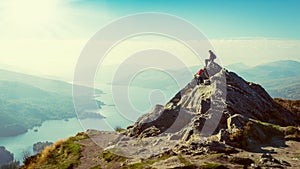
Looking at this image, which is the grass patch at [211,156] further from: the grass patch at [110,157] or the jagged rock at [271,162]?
the grass patch at [110,157]

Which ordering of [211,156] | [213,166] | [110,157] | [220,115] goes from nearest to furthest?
[213,166] → [211,156] → [110,157] → [220,115]

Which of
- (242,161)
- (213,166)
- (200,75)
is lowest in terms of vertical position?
(213,166)

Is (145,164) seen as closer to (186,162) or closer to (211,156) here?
(186,162)

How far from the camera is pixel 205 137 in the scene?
31.7 meters

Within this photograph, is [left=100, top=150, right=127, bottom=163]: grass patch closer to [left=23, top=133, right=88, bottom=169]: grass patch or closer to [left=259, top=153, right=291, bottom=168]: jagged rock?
[left=23, top=133, right=88, bottom=169]: grass patch

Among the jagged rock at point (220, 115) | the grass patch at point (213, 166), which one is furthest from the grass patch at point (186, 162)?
the jagged rock at point (220, 115)

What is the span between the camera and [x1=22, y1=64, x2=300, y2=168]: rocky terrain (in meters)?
26.1

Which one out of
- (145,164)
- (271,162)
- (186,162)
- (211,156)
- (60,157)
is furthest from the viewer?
(60,157)

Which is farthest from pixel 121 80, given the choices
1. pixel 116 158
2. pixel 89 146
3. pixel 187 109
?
pixel 89 146

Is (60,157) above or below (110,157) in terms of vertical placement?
above

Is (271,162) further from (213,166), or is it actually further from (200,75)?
(200,75)

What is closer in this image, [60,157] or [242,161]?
[242,161]

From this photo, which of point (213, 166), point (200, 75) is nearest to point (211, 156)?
point (213, 166)

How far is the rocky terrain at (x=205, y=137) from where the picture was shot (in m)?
26.1
